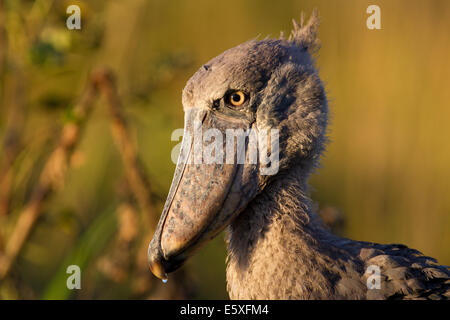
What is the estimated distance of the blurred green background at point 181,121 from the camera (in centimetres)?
288

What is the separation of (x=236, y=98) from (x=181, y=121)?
269 centimetres

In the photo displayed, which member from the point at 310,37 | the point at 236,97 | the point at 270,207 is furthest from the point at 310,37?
the point at 270,207

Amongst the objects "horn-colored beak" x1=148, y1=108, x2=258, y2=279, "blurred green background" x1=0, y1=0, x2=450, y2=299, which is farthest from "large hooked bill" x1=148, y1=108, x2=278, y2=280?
"blurred green background" x1=0, y1=0, x2=450, y2=299

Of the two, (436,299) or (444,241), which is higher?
(436,299)

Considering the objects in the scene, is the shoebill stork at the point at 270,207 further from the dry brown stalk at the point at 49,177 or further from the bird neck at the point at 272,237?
the dry brown stalk at the point at 49,177

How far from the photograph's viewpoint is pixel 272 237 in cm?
184

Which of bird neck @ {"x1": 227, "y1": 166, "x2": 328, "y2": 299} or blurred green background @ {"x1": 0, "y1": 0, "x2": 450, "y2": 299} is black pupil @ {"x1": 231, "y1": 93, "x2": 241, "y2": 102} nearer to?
bird neck @ {"x1": 227, "y1": 166, "x2": 328, "y2": 299}

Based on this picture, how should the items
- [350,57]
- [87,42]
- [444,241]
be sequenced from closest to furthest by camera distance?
[87,42] < [444,241] < [350,57]

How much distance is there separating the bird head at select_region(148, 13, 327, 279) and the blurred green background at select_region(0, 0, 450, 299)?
3.22 ft

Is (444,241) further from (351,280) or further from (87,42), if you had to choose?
(87,42)

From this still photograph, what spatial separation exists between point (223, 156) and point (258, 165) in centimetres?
12

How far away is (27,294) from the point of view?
294 cm

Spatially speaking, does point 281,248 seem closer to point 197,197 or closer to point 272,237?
point 272,237
